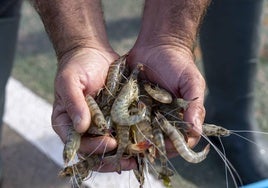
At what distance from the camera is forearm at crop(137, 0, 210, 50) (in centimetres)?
224

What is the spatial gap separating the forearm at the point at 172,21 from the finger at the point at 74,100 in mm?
420

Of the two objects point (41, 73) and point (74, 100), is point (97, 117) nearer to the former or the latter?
point (74, 100)

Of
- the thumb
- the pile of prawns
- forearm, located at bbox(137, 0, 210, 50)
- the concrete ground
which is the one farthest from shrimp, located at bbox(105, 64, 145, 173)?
the concrete ground

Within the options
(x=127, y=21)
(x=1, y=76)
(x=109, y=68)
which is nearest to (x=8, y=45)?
(x=1, y=76)

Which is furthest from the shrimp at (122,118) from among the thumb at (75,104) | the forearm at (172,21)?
the forearm at (172,21)

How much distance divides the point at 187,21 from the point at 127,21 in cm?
216

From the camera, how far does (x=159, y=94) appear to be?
2.00 metres

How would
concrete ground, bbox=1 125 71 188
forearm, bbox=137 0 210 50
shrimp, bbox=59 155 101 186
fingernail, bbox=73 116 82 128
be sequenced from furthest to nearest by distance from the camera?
concrete ground, bbox=1 125 71 188 < forearm, bbox=137 0 210 50 < shrimp, bbox=59 155 101 186 < fingernail, bbox=73 116 82 128

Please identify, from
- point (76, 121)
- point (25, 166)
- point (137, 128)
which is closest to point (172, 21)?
point (137, 128)

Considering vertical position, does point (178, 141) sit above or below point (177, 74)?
below

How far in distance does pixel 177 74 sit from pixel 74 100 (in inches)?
15.5

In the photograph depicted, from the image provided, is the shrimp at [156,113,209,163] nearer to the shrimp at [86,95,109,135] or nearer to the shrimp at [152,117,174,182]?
the shrimp at [152,117,174,182]

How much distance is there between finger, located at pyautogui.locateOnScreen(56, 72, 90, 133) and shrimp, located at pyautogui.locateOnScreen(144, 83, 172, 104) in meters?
0.24

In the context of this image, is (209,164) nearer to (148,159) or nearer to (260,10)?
(260,10)
